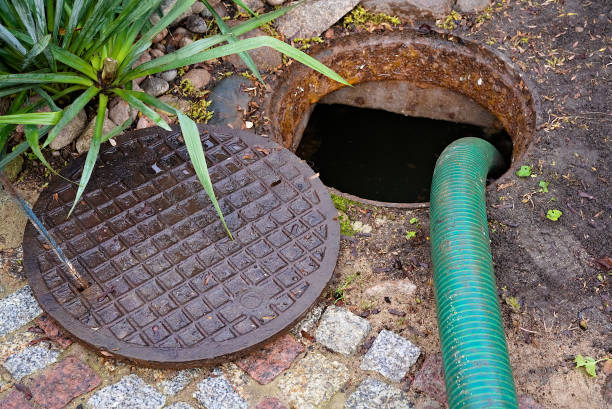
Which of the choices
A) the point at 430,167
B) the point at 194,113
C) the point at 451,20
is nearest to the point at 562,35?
the point at 451,20

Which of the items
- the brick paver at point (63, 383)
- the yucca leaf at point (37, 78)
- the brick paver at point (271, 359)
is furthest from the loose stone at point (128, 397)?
the yucca leaf at point (37, 78)

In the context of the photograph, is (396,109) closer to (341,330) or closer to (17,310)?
(341,330)

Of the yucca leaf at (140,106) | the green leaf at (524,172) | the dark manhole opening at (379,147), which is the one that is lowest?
the dark manhole opening at (379,147)

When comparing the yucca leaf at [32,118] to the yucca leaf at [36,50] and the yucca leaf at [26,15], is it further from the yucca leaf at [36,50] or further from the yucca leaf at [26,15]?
the yucca leaf at [26,15]

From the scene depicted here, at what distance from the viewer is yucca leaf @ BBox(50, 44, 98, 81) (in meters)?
2.55

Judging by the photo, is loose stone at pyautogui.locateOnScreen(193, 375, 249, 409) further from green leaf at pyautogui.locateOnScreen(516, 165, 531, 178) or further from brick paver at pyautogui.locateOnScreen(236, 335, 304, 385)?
green leaf at pyautogui.locateOnScreen(516, 165, 531, 178)

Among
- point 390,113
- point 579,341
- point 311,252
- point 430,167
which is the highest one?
point 311,252

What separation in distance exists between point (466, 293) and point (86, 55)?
2038mm

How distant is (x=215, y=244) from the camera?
2.67 m

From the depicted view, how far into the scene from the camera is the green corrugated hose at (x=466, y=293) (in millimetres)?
2041

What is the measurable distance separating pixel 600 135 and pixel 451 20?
1.25m

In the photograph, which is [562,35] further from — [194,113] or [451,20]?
[194,113]

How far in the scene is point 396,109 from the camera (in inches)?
179

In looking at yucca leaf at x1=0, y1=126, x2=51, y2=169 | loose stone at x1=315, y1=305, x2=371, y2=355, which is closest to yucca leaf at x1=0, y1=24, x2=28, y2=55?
yucca leaf at x1=0, y1=126, x2=51, y2=169
